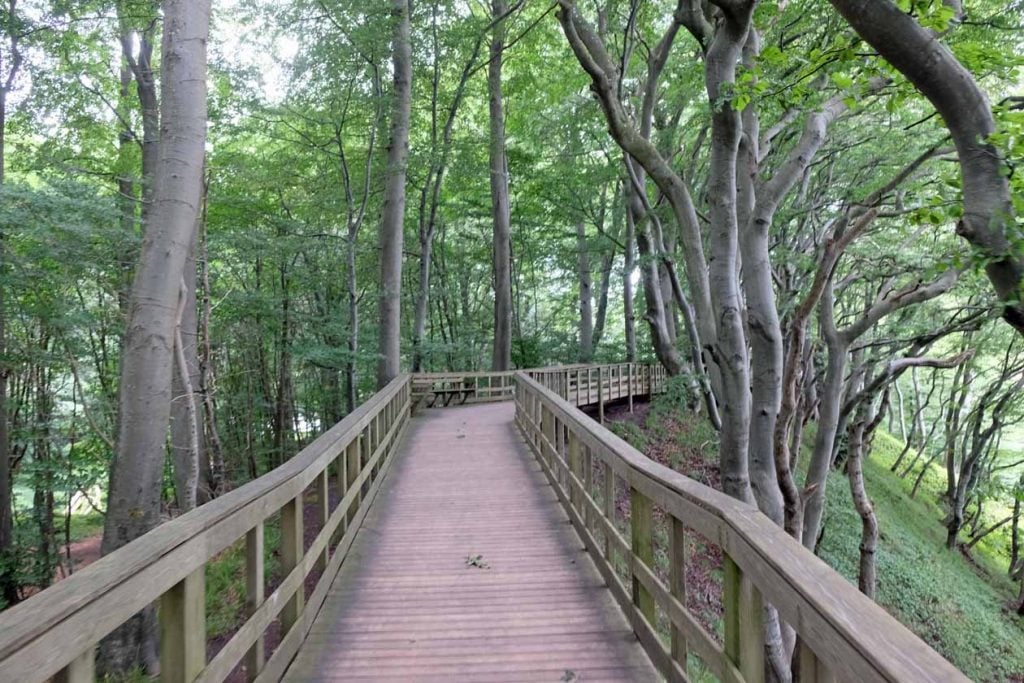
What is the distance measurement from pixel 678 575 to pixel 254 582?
1921 mm

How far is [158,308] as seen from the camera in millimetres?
4520

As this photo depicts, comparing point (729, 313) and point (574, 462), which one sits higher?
point (729, 313)

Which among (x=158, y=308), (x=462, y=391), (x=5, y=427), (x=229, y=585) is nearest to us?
(x=158, y=308)

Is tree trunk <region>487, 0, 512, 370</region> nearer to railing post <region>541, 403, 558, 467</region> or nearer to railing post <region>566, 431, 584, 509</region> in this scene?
railing post <region>541, 403, 558, 467</region>

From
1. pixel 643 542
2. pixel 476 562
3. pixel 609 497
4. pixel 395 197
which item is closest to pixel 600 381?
pixel 395 197

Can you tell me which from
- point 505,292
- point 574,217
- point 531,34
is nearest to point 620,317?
point 574,217

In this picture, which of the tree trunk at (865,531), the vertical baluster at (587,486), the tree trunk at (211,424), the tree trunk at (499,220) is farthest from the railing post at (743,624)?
the tree trunk at (499,220)

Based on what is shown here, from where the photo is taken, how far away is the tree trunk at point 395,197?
40.7 feet

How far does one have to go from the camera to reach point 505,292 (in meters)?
17.3

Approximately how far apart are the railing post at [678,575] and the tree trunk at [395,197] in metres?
10.2

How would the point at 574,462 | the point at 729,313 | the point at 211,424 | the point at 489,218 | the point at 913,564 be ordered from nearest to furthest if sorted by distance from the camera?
the point at 574,462 → the point at 729,313 → the point at 211,424 → the point at 913,564 → the point at 489,218

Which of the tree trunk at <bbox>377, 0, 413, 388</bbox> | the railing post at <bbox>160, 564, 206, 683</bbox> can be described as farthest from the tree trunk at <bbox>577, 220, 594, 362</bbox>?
the railing post at <bbox>160, 564, 206, 683</bbox>

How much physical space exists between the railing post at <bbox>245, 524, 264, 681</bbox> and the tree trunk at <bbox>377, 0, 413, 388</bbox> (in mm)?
9788

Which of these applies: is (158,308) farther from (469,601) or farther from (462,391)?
(462,391)
